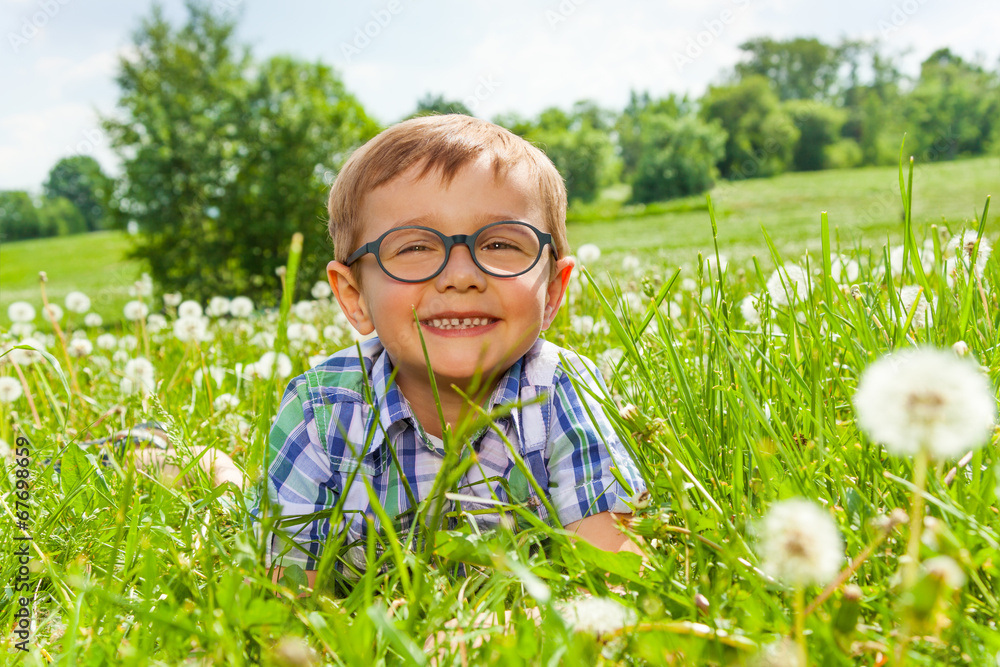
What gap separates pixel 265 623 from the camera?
872 millimetres

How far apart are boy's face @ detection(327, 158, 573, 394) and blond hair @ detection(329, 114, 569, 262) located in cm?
3

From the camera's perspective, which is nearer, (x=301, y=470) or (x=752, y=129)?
(x=301, y=470)

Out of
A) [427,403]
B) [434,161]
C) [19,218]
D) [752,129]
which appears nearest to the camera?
[434,161]

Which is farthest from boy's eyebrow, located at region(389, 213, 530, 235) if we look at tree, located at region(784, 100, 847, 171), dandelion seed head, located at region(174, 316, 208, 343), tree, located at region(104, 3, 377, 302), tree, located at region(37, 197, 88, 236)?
tree, located at region(37, 197, 88, 236)

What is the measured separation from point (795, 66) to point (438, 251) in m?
82.0

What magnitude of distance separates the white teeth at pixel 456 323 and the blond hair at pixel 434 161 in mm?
363

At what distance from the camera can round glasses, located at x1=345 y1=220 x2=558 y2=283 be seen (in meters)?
1.79

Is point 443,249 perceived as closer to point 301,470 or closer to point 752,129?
point 301,470

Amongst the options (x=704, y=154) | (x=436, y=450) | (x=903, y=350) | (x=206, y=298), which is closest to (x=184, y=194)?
(x=206, y=298)

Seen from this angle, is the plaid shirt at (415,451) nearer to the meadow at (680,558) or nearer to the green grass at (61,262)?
the meadow at (680,558)

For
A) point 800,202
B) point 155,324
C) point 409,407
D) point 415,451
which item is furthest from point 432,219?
point 800,202

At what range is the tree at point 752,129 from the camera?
169ft

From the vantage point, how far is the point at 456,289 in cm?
179

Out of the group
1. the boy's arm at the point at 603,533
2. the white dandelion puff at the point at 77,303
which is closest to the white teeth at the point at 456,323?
the boy's arm at the point at 603,533
